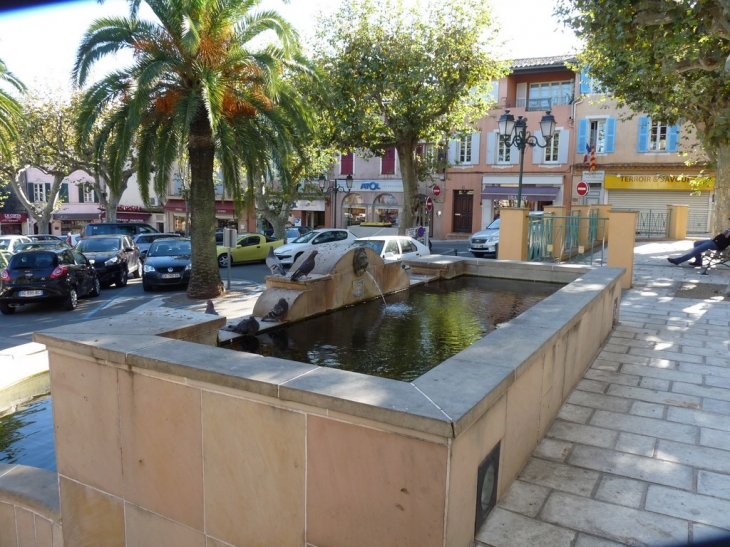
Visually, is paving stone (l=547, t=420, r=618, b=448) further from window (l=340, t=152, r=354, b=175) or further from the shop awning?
window (l=340, t=152, r=354, b=175)

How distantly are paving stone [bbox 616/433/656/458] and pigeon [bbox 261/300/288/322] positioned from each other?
3282 millimetres

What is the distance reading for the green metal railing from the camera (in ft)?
43.7

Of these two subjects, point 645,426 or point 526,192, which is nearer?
point 645,426

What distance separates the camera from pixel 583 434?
14.6ft

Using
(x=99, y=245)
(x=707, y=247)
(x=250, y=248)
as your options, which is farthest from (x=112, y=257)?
(x=707, y=247)

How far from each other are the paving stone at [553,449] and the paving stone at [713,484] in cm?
81

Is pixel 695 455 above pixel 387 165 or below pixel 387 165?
below

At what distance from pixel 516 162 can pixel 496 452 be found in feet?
112

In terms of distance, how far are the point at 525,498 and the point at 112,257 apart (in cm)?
1638

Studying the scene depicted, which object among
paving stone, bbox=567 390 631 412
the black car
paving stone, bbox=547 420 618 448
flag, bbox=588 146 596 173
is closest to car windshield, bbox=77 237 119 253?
the black car

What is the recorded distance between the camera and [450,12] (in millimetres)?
19875

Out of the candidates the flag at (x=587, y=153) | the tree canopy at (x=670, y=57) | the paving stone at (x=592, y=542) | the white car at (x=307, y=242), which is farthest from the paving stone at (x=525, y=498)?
the flag at (x=587, y=153)

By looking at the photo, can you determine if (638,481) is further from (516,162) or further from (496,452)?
(516,162)

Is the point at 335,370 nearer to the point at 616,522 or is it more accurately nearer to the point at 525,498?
the point at 525,498
